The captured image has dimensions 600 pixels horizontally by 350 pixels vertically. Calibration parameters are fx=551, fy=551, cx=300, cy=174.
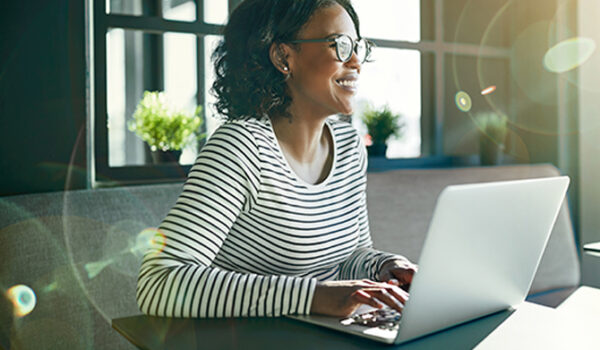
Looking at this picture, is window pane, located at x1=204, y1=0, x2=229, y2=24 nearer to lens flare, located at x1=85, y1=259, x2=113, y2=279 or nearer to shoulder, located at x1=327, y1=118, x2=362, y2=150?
shoulder, located at x1=327, y1=118, x2=362, y2=150

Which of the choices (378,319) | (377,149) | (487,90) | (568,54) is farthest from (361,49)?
(568,54)

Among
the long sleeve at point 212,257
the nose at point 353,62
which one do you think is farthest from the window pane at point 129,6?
the long sleeve at point 212,257

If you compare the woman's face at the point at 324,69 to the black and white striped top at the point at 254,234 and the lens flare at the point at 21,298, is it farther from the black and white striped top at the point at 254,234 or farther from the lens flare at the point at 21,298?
the lens flare at the point at 21,298

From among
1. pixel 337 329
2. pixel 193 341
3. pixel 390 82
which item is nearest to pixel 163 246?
pixel 193 341

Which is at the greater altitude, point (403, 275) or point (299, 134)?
point (299, 134)

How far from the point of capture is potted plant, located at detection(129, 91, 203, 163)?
2004 mm

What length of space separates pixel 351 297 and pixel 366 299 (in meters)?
0.02

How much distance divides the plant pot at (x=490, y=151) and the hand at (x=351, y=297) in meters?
2.24

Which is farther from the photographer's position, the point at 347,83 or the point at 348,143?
the point at 348,143

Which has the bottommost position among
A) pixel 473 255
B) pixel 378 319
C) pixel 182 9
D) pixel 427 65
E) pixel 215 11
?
pixel 378 319

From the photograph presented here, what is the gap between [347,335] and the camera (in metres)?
0.78

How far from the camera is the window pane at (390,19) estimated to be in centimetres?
274

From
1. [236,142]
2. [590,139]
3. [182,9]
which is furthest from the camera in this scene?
[182,9]

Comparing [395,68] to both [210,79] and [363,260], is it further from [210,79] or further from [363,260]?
[363,260]
